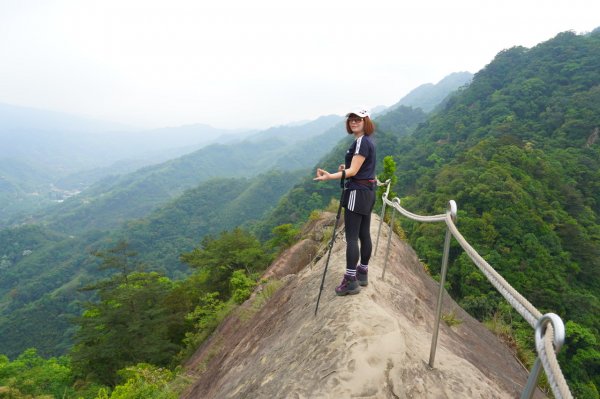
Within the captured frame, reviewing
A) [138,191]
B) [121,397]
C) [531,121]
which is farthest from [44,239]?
[531,121]

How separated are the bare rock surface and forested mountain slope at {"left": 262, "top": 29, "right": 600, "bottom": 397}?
157 inches

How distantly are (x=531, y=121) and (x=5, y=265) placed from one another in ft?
510

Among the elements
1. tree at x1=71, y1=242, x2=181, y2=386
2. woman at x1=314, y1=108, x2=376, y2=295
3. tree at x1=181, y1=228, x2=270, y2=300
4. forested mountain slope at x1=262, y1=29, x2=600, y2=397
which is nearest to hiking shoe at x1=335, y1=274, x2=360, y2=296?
woman at x1=314, y1=108, x2=376, y2=295

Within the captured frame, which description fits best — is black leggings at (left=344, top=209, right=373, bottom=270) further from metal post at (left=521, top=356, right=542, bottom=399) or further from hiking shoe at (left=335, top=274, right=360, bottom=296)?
metal post at (left=521, top=356, right=542, bottom=399)

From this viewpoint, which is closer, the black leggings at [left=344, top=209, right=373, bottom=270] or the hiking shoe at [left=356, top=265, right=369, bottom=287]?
the black leggings at [left=344, top=209, right=373, bottom=270]

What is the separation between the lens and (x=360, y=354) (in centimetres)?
282

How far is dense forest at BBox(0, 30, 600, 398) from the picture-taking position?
1573cm

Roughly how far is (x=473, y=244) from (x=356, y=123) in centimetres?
2960

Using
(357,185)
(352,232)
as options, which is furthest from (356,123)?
(352,232)

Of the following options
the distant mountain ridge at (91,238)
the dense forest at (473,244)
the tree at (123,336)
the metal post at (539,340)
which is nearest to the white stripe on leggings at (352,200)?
the metal post at (539,340)

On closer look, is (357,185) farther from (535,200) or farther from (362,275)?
(535,200)

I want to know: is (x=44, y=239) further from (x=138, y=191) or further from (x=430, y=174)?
(x=430, y=174)

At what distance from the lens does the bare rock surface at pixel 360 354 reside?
2.67m

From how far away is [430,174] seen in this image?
185ft
